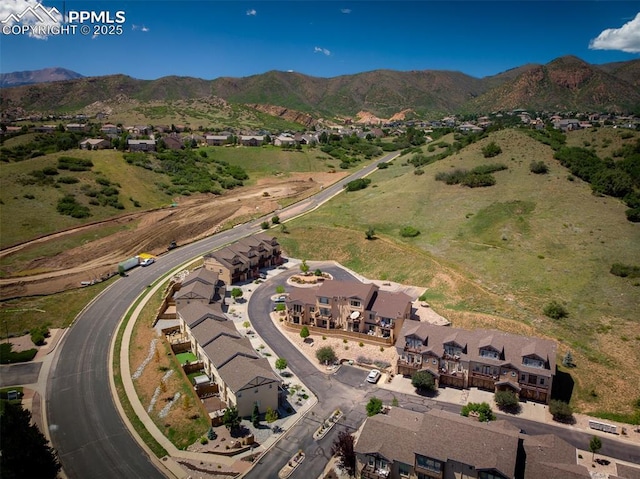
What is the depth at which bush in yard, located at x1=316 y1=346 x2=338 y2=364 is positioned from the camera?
58.3m

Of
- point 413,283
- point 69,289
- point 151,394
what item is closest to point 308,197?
point 413,283

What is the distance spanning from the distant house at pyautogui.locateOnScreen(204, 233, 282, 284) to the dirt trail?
69.6 feet

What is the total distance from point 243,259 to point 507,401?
51.3m

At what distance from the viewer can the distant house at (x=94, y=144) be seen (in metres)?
154

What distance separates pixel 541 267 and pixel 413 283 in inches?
847

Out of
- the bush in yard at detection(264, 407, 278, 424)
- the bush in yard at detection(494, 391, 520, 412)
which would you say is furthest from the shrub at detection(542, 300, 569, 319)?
the bush in yard at detection(264, 407, 278, 424)

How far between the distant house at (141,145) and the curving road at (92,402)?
296ft

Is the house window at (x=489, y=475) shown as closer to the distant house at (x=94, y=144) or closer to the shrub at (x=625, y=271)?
the shrub at (x=625, y=271)

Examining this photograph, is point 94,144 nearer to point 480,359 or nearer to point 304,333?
point 304,333

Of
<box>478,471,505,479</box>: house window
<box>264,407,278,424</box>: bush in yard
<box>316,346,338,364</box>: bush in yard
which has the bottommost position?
<box>264,407,278,424</box>: bush in yard

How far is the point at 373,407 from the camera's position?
47.1 meters

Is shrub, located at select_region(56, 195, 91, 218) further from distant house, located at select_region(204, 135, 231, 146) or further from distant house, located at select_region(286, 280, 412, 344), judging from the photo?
distant house, located at select_region(204, 135, 231, 146)

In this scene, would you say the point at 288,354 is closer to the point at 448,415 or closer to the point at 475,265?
the point at 448,415

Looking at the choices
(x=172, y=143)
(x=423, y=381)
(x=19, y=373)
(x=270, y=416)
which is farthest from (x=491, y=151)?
(x=19, y=373)
